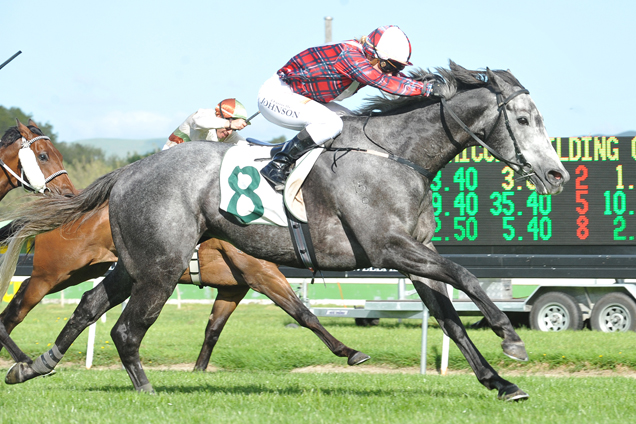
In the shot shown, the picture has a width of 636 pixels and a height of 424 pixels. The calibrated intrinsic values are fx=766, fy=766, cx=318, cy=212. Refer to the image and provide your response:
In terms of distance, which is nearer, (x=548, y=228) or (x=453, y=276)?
(x=453, y=276)

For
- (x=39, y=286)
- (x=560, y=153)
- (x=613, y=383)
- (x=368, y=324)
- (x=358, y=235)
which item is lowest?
(x=368, y=324)

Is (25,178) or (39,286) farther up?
(25,178)

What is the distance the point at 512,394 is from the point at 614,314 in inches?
295

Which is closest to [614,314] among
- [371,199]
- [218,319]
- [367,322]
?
[367,322]

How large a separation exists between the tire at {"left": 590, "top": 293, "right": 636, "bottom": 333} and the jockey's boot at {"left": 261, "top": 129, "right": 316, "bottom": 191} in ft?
25.5

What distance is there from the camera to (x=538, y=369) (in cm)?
802

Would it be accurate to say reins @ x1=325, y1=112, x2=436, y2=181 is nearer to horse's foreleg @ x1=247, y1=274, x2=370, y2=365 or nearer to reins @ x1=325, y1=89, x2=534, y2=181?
reins @ x1=325, y1=89, x2=534, y2=181

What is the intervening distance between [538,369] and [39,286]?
198 inches

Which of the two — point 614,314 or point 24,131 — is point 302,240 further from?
point 614,314

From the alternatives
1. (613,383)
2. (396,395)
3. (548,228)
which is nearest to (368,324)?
(548,228)

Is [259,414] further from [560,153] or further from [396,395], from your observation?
[560,153]

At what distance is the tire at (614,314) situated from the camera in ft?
36.3

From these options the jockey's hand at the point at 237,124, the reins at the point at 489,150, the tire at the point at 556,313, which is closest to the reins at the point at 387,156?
the reins at the point at 489,150

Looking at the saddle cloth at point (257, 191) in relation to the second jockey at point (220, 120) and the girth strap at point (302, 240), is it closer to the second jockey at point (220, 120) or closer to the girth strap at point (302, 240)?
the girth strap at point (302, 240)
